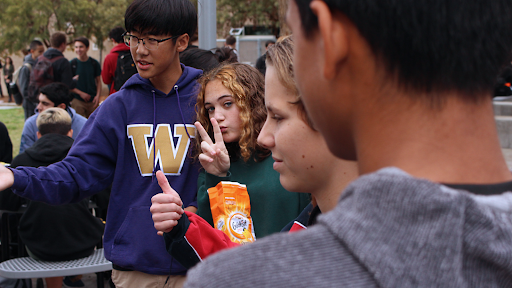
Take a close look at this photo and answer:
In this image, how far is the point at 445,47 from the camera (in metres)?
0.66

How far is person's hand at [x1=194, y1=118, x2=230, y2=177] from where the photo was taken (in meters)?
2.29

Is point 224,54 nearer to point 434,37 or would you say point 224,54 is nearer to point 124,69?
point 124,69

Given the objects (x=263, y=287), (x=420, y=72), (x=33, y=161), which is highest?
(x=420, y=72)

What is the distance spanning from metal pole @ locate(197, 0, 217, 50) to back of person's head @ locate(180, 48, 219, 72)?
557 mm

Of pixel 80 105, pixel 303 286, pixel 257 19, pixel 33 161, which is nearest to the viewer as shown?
pixel 303 286

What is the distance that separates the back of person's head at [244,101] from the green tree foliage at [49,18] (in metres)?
24.8

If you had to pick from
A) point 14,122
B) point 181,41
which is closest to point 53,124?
point 181,41

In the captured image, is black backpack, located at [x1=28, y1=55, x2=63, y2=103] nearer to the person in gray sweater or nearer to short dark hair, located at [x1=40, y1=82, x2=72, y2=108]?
short dark hair, located at [x1=40, y1=82, x2=72, y2=108]

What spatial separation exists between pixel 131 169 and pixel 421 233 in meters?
2.01

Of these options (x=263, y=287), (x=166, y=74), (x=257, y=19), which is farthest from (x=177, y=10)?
(x=257, y=19)

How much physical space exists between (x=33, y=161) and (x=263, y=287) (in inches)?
161

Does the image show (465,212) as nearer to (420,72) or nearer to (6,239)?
(420,72)

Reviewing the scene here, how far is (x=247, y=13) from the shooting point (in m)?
25.9

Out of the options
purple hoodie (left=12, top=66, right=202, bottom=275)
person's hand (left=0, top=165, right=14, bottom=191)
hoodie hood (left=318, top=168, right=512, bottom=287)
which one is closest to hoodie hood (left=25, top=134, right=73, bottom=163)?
purple hoodie (left=12, top=66, right=202, bottom=275)
